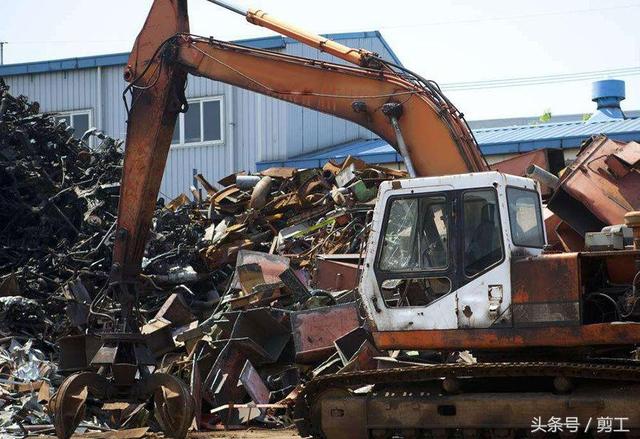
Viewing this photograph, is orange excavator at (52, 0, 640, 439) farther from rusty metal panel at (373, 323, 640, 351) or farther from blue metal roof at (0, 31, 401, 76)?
blue metal roof at (0, 31, 401, 76)

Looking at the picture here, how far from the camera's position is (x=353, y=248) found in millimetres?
15656

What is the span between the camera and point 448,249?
9.44 metres

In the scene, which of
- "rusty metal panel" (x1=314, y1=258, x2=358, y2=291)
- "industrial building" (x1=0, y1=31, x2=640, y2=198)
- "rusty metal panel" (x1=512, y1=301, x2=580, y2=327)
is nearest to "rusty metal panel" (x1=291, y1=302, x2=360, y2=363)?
"rusty metal panel" (x1=314, y1=258, x2=358, y2=291)

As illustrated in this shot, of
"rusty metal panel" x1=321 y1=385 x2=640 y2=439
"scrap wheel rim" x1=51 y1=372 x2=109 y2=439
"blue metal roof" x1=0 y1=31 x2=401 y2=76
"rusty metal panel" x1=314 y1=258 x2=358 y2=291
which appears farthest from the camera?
"blue metal roof" x1=0 y1=31 x2=401 y2=76

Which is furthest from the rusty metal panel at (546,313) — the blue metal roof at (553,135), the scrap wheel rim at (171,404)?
the blue metal roof at (553,135)

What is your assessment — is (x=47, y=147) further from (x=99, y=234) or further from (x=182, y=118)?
(x=182, y=118)

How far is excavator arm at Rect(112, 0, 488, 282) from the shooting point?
1102cm

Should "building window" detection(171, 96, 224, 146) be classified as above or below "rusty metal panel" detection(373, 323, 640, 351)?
above

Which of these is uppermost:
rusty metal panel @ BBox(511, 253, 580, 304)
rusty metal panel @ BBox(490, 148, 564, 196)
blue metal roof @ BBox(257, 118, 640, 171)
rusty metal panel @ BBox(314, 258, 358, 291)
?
blue metal roof @ BBox(257, 118, 640, 171)

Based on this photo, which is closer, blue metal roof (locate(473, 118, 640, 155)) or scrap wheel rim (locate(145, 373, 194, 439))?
scrap wheel rim (locate(145, 373, 194, 439))

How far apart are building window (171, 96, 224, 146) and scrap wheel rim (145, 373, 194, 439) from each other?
48.2 feet

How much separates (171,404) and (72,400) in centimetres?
102

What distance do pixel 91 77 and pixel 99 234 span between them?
485 inches

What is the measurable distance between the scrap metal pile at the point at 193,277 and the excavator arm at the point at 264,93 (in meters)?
1.55
